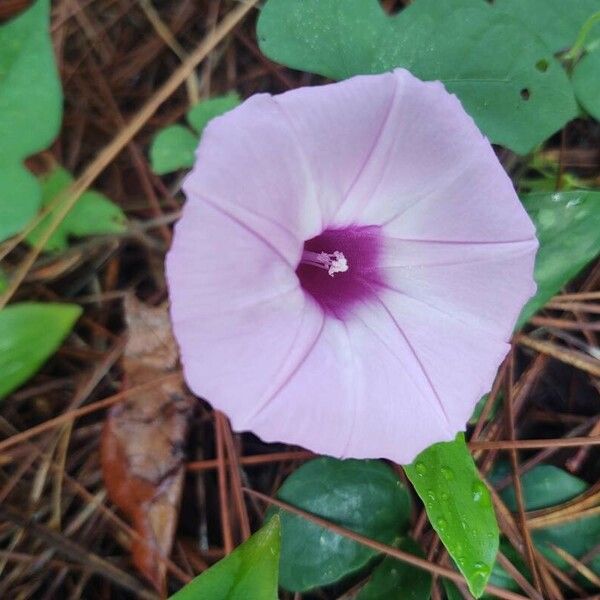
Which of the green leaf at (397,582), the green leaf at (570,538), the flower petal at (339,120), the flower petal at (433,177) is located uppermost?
the flower petal at (339,120)

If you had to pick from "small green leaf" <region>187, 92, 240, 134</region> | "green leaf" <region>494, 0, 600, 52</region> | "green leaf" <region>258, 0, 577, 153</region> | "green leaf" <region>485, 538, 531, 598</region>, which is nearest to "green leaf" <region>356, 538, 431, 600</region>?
"green leaf" <region>485, 538, 531, 598</region>

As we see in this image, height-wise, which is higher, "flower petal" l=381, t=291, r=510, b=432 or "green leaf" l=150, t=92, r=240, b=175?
"green leaf" l=150, t=92, r=240, b=175

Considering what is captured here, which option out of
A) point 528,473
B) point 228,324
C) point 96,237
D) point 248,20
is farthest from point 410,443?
point 248,20

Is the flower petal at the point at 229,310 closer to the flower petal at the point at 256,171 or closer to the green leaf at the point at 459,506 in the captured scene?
the flower petal at the point at 256,171

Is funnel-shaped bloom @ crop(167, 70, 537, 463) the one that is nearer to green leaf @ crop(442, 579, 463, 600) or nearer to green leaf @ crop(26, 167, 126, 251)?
green leaf @ crop(442, 579, 463, 600)

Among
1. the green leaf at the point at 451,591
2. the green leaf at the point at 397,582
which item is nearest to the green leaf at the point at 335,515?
the green leaf at the point at 397,582

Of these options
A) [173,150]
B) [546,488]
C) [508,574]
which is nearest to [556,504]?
[546,488]
